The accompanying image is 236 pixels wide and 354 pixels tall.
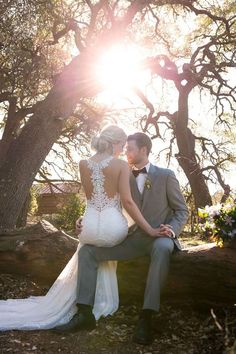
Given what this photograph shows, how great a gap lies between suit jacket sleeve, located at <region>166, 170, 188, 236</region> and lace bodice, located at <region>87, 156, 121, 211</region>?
58 centimetres

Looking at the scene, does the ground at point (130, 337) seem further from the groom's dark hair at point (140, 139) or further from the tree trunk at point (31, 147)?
the tree trunk at point (31, 147)

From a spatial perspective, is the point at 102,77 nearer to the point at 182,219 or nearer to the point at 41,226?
the point at 41,226

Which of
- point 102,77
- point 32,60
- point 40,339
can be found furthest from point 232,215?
point 32,60

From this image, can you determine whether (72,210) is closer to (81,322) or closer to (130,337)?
(81,322)

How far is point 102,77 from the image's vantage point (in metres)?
9.42

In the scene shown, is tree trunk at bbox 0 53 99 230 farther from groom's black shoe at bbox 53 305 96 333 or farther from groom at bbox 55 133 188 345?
groom's black shoe at bbox 53 305 96 333

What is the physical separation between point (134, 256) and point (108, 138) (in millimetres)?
1265

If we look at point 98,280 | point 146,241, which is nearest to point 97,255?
point 98,280

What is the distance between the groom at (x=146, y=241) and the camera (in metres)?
4.42

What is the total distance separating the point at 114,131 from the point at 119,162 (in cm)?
33

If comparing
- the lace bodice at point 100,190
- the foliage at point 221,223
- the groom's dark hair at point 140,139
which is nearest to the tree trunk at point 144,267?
the foliage at point 221,223

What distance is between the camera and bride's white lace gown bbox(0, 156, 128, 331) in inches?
189

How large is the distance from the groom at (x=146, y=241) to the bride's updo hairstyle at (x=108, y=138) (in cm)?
22

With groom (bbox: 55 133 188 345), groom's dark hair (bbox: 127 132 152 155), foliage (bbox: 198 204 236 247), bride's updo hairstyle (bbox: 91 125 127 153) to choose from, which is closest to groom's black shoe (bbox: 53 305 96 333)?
groom (bbox: 55 133 188 345)
